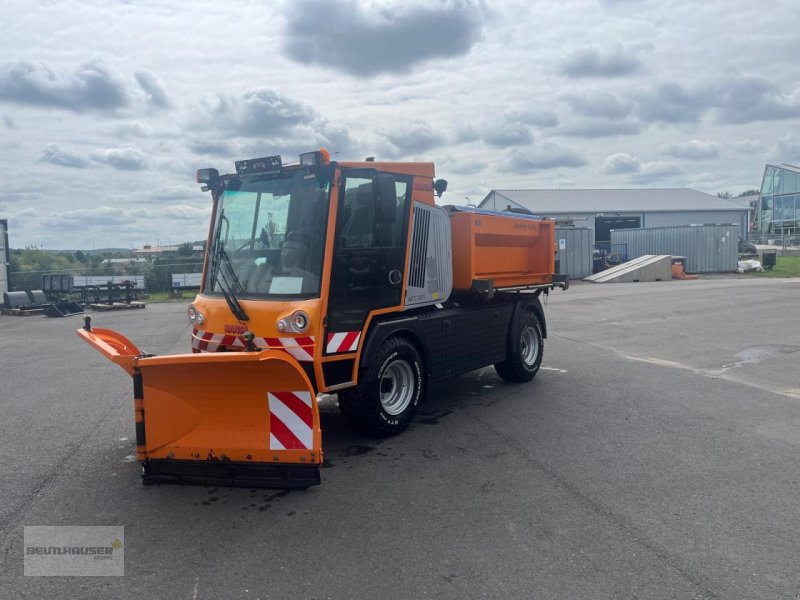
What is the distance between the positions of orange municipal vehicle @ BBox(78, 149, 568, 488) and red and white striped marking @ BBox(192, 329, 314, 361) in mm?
12

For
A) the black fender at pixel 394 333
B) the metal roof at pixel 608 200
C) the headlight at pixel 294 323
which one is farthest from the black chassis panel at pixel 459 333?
the metal roof at pixel 608 200

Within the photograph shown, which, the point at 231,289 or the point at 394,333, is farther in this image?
the point at 394,333

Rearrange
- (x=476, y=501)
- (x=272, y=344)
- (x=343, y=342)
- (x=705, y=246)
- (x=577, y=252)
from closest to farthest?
(x=476, y=501), (x=272, y=344), (x=343, y=342), (x=577, y=252), (x=705, y=246)

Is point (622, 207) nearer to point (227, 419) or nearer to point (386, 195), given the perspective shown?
point (386, 195)

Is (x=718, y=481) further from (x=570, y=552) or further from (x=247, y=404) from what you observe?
(x=247, y=404)

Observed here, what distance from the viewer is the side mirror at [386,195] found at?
5.92 metres

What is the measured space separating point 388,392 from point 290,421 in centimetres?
181

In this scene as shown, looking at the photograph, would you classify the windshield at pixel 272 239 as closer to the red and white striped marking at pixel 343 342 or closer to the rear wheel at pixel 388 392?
the red and white striped marking at pixel 343 342

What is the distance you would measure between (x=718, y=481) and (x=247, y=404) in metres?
3.72

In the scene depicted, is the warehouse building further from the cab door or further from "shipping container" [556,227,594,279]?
the cab door

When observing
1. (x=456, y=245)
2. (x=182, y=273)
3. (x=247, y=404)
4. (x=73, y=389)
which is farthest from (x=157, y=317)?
(x=247, y=404)

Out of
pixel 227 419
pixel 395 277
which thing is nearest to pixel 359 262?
pixel 395 277

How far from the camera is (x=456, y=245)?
25.3 ft

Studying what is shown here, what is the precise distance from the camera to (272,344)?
5535 millimetres
